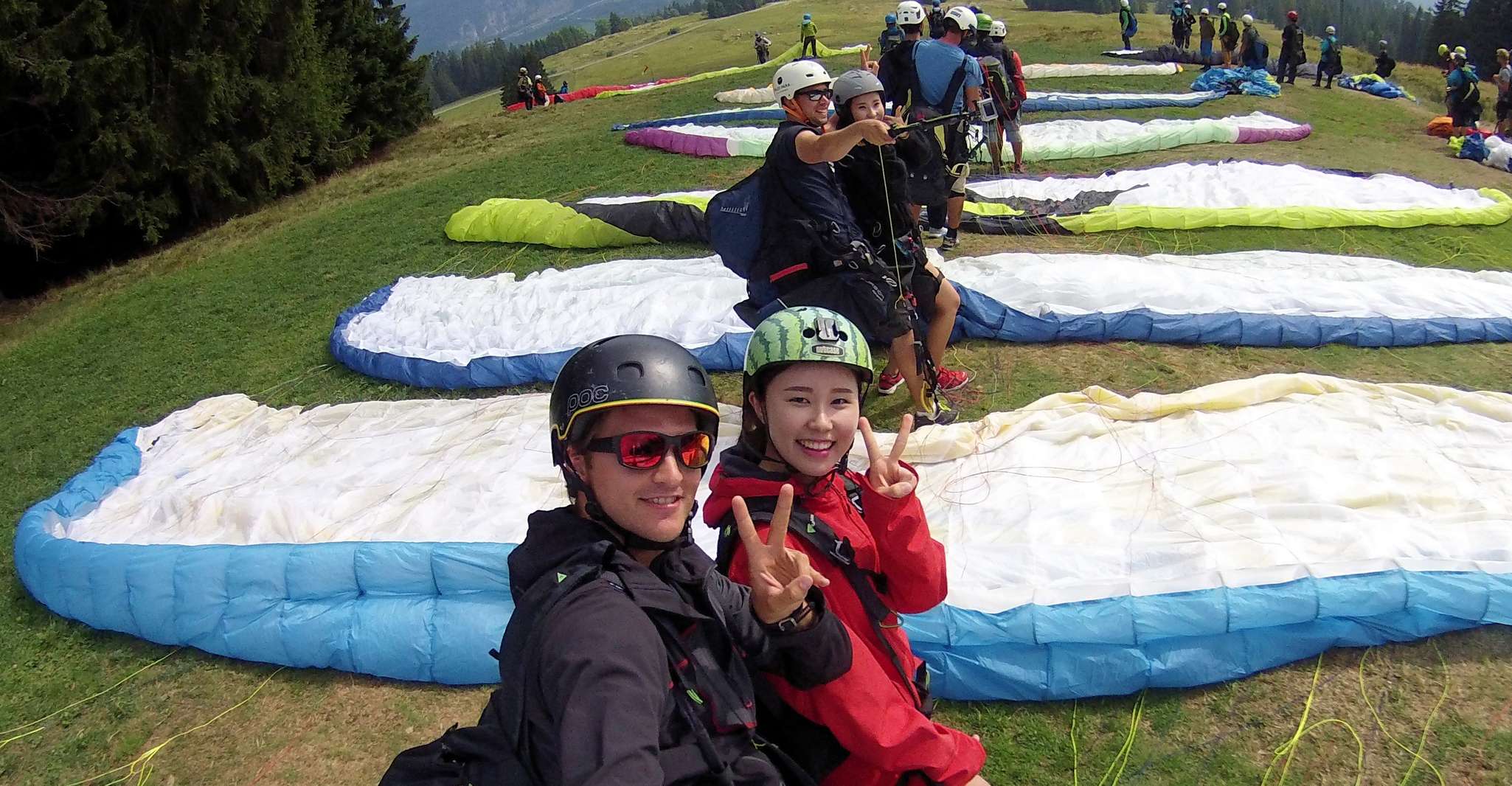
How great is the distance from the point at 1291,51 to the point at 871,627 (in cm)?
2340

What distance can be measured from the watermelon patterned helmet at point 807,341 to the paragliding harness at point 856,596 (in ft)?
1.36

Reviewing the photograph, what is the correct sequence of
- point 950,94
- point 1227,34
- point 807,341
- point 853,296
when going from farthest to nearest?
point 1227,34
point 950,94
point 853,296
point 807,341

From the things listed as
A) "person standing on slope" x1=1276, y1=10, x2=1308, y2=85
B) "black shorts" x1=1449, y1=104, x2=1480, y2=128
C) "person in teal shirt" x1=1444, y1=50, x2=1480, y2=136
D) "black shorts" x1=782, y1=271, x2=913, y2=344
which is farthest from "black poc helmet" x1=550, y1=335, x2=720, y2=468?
"person standing on slope" x1=1276, y1=10, x2=1308, y2=85

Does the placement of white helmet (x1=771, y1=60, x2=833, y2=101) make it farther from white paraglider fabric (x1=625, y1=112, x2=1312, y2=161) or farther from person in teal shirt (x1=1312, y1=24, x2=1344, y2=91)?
person in teal shirt (x1=1312, y1=24, x2=1344, y2=91)

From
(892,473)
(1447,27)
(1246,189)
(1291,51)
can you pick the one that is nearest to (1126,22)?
(1291,51)

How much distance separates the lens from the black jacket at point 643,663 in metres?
1.76

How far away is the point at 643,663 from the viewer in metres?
1.89

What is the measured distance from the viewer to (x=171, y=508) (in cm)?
605

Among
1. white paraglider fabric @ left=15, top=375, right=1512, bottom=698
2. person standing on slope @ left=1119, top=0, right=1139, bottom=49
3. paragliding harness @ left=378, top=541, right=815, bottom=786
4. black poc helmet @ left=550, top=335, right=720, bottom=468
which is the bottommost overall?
white paraglider fabric @ left=15, top=375, right=1512, bottom=698

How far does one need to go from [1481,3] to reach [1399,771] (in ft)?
235

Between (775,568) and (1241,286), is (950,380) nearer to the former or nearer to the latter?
(1241,286)

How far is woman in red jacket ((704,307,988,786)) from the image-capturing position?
2547 mm

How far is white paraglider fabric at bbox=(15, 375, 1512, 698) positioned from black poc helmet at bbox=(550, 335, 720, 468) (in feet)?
7.68

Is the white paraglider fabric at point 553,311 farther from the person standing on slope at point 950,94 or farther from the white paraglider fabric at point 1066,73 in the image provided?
the white paraglider fabric at point 1066,73
